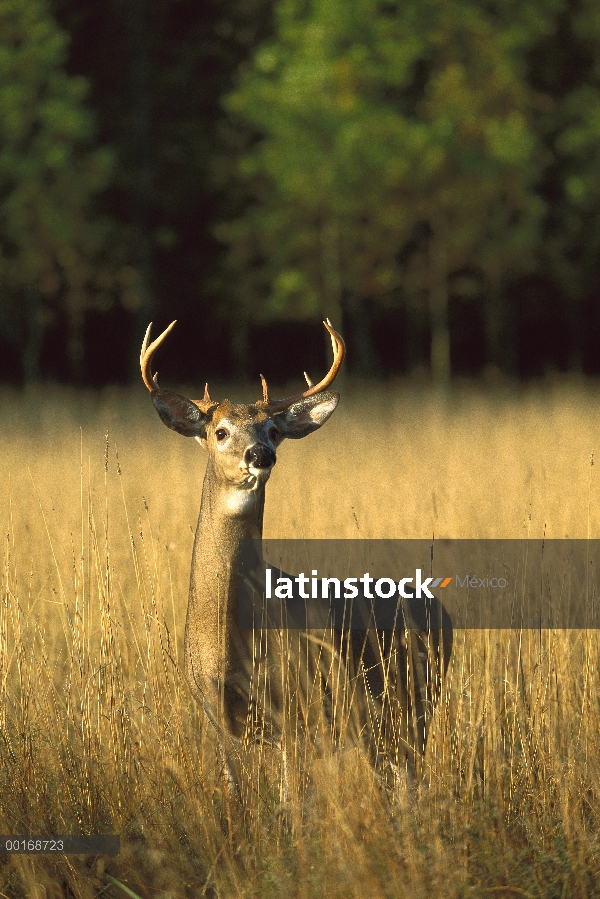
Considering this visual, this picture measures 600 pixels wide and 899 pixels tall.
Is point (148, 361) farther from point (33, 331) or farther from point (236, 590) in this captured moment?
point (33, 331)

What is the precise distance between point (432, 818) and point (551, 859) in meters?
0.37

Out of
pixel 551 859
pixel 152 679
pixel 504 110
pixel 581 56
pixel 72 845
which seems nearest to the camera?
pixel 551 859

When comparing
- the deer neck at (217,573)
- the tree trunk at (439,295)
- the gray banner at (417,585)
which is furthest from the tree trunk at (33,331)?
the deer neck at (217,573)

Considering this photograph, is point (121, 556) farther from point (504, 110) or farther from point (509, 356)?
point (509, 356)

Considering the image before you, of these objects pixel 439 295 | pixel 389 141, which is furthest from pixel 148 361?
pixel 439 295

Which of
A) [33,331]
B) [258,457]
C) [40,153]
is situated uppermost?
[40,153]

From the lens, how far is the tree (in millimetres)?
16344

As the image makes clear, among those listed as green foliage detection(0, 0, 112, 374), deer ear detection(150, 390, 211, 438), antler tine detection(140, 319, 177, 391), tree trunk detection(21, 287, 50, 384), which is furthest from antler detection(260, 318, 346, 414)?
tree trunk detection(21, 287, 50, 384)

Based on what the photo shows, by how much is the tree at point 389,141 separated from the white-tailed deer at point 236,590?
12467 millimetres

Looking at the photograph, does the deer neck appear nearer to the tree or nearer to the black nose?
the black nose

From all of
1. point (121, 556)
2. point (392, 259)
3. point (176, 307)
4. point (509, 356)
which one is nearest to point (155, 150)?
point (176, 307)

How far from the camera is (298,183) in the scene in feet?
57.3

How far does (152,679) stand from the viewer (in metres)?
4.39

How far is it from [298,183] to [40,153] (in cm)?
363
